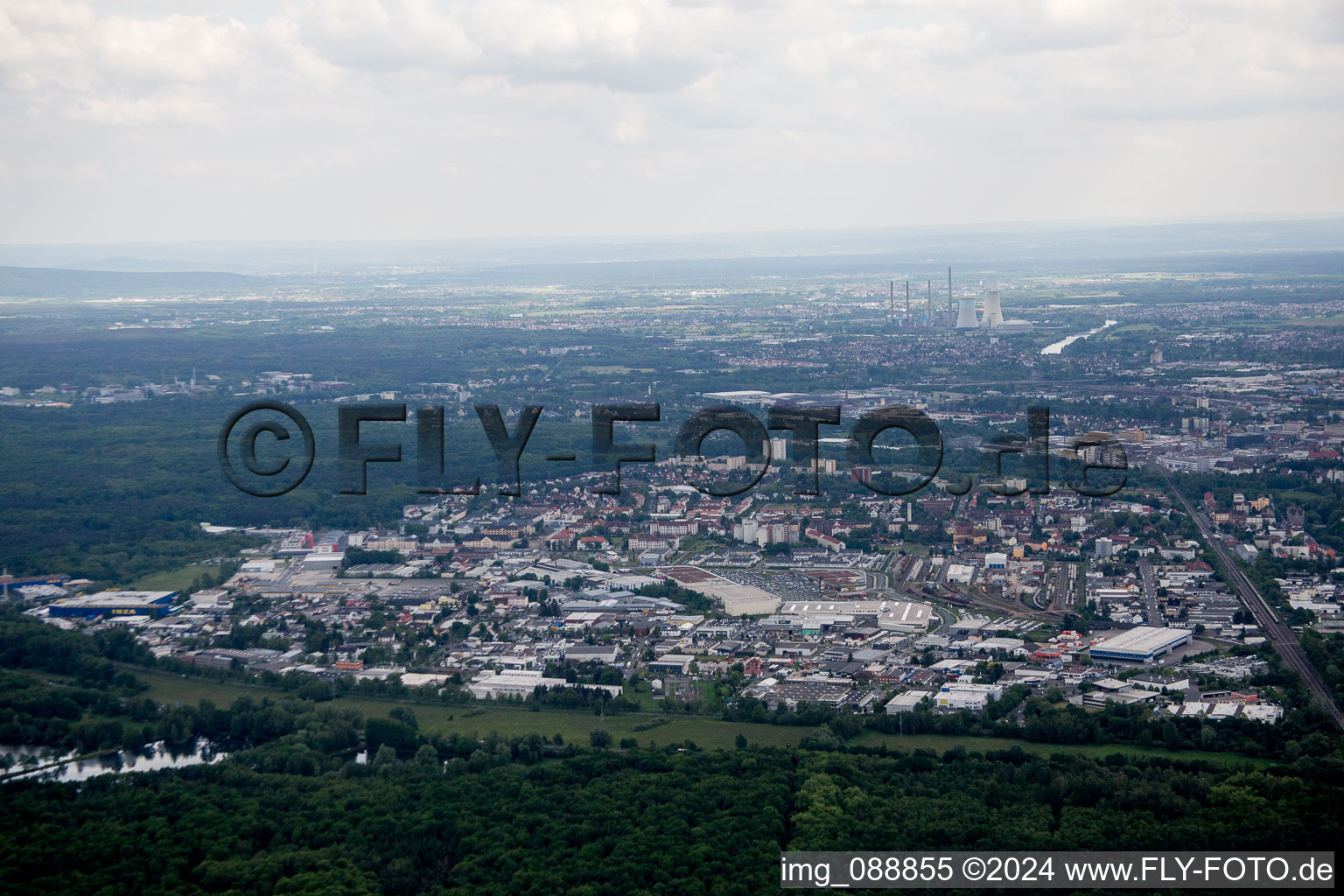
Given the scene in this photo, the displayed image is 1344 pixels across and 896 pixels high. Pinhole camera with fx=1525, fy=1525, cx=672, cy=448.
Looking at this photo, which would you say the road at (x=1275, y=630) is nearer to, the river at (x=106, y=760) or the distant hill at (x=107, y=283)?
the river at (x=106, y=760)

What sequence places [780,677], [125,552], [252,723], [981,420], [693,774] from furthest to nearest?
[981,420] < [125,552] < [780,677] < [252,723] < [693,774]

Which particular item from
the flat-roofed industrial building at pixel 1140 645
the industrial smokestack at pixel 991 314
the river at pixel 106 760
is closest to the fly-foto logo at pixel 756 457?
the flat-roofed industrial building at pixel 1140 645

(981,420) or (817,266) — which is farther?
(817,266)

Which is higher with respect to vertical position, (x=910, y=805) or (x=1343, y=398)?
(x=1343, y=398)

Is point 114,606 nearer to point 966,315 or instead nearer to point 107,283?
point 966,315

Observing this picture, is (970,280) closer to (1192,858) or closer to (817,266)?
(817,266)

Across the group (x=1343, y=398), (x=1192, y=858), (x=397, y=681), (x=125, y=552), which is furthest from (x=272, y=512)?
(x=1343, y=398)
